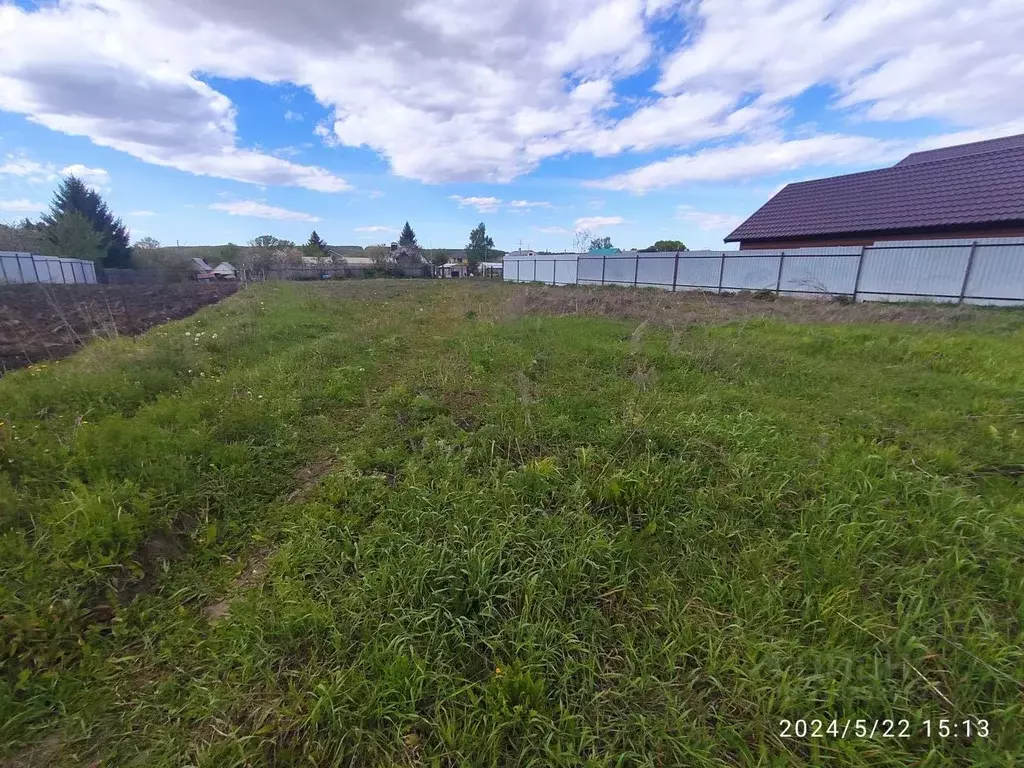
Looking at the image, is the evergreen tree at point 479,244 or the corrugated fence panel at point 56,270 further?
the evergreen tree at point 479,244

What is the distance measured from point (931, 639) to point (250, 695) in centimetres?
281

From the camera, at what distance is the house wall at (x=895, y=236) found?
1185 cm

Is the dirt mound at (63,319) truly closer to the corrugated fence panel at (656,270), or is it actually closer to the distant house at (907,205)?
the corrugated fence panel at (656,270)

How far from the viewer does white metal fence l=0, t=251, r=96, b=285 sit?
2127cm

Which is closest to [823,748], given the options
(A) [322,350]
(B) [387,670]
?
(B) [387,670]

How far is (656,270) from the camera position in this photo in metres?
19.2

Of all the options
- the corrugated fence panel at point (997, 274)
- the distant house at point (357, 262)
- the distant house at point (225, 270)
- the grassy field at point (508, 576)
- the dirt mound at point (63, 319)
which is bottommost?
the grassy field at point (508, 576)

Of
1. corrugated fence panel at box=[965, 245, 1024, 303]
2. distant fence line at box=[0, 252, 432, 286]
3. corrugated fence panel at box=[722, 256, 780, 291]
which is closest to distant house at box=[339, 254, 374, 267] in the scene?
distant fence line at box=[0, 252, 432, 286]

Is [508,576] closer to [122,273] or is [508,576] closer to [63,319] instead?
[63,319]

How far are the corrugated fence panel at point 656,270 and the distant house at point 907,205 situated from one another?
332cm


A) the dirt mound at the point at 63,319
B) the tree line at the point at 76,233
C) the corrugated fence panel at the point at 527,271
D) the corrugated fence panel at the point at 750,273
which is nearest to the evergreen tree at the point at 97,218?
the tree line at the point at 76,233

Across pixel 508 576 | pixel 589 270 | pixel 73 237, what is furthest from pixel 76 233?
pixel 508 576

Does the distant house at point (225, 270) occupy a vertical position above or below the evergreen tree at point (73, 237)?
below

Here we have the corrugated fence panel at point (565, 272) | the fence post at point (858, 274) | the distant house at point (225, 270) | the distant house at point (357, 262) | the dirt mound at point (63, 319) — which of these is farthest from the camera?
the distant house at point (357, 262)
